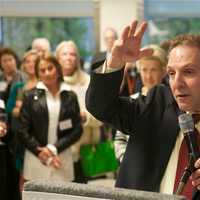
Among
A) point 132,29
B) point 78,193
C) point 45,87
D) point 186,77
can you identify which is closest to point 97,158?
point 45,87

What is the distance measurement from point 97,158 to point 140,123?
8.91 feet

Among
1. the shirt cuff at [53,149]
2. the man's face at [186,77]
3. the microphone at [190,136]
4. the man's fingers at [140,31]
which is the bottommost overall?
the shirt cuff at [53,149]

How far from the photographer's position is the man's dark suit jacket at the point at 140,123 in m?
1.31

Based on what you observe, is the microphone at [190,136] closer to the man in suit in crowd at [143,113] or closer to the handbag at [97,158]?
the man in suit in crowd at [143,113]

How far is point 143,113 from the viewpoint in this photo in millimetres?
1385

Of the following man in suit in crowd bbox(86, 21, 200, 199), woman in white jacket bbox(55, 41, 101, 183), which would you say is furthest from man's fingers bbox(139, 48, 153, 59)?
woman in white jacket bbox(55, 41, 101, 183)

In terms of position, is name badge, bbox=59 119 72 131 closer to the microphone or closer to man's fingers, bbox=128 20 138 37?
Answer: man's fingers, bbox=128 20 138 37

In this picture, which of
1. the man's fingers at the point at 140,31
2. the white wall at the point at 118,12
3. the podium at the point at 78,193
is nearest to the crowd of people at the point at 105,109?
the man's fingers at the point at 140,31

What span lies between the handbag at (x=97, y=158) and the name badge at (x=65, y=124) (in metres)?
0.61

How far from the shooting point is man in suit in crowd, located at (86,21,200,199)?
49.9 inches

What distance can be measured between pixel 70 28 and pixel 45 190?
574cm

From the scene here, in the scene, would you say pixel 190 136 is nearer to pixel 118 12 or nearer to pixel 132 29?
pixel 132 29

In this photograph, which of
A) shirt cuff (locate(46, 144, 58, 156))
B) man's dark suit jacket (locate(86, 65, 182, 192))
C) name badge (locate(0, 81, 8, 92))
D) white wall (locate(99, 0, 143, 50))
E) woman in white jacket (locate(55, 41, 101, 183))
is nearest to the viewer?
man's dark suit jacket (locate(86, 65, 182, 192))

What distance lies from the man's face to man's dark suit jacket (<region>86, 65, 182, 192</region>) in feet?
0.46
